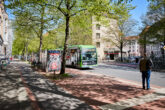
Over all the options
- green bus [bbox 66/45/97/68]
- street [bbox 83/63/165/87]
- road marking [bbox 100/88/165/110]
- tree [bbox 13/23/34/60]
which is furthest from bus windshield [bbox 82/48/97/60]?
road marking [bbox 100/88/165/110]

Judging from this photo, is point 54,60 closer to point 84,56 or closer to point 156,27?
point 84,56

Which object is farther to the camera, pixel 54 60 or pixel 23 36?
pixel 23 36

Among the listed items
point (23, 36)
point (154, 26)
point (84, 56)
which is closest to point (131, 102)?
point (84, 56)

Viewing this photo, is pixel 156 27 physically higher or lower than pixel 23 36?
higher

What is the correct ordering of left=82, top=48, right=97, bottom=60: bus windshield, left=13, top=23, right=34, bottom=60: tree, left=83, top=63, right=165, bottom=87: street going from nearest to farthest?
left=83, top=63, right=165, bottom=87: street → left=82, top=48, right=97, bottom=60: bus windshield → left=13, top=23, right=34, bottom=60: tree

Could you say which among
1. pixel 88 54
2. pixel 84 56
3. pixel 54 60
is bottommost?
pixel 54 60

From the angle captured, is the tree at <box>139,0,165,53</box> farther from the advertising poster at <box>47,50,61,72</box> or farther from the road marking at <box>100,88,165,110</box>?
the road marking at <box>100,88,165,110</box>

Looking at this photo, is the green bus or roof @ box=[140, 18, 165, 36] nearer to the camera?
the green bus

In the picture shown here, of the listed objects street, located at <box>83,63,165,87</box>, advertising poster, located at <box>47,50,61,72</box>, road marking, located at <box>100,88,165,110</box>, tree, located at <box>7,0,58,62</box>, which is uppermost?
tree, located at <box>7,0,58,62</box>

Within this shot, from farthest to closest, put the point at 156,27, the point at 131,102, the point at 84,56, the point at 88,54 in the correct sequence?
the point at 156,27, the point at 88,54, the point at 84,56, the point at 131,102

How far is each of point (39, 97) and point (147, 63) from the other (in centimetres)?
534

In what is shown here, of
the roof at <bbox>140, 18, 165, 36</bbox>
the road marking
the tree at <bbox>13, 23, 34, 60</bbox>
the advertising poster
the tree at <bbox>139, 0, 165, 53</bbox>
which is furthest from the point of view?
the tree at <bbox>139, 0, 165, 53</bbox>

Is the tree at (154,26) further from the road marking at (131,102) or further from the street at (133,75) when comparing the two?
the road marking at (131,102)

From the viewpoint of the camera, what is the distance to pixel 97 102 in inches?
193
